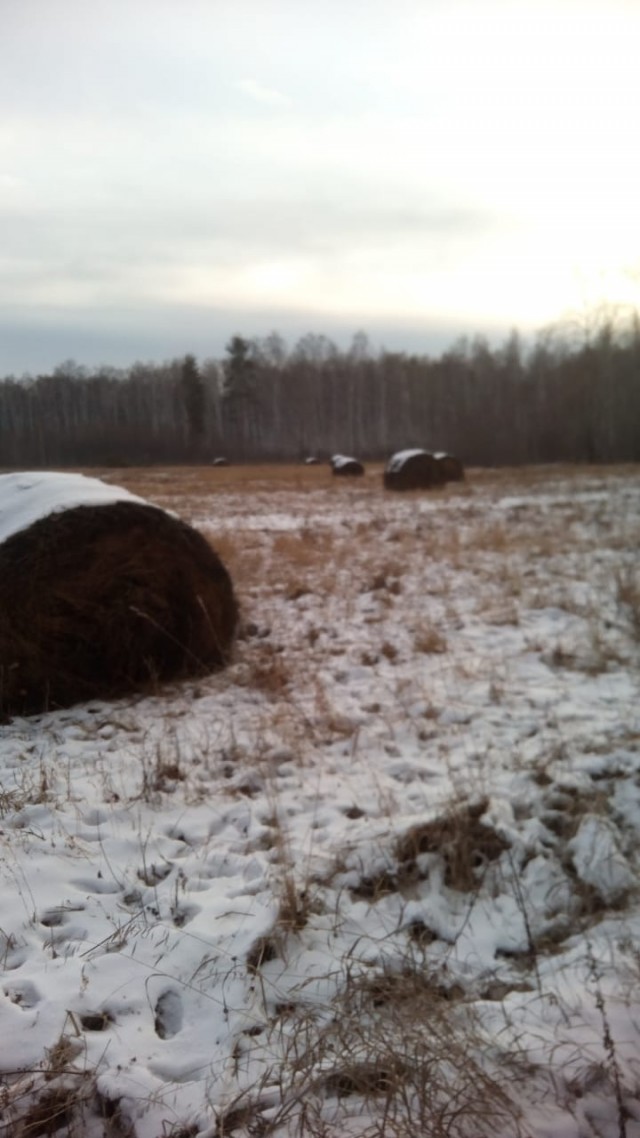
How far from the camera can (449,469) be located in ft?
79.3

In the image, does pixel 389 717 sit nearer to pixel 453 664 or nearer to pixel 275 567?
pixel 453 664

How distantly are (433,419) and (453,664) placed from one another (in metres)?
48.4

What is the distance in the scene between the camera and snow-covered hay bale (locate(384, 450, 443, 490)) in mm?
22422

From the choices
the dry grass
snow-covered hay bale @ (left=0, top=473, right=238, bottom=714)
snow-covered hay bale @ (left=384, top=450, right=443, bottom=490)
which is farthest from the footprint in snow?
snow-covered hay bale @ (left=384, top=450, right=443, bottom=490)

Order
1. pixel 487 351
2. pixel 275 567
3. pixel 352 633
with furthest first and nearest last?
pixel 487 351 < pixel 275 567 < pixel 352 633

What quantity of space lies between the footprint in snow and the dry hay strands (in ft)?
9.60

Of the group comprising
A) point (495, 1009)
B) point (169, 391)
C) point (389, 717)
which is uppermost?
point (169, 391)

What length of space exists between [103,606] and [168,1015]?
138 inches

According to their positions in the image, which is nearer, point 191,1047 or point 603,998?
point 191,1047

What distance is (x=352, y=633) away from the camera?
7227mm

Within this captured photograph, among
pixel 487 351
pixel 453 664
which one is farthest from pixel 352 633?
pixel 487 351

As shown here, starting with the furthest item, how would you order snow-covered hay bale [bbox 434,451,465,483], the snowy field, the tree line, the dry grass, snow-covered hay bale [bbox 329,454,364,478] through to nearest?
snow-covered hay bale [bbox 329,454,364,478]
snow-covered hay bale [bbox 434,451,465,483]
the tree line
the snowy field
the dry grass

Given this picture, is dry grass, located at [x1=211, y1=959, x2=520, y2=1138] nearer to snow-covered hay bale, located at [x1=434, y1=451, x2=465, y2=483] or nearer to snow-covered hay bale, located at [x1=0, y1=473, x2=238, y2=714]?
snow-covered hay bale, located at [x1=0, y1=473, x2=238, y2=714]

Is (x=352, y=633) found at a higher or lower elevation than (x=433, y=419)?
lower
